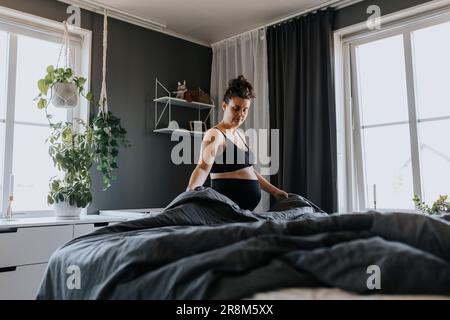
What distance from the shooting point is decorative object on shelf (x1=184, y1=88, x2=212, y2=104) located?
3.58 m

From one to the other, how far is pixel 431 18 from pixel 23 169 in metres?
3.07

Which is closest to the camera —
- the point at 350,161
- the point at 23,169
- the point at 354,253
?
the point at 354,253

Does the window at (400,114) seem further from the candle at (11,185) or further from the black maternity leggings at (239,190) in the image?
the candle at (11,185)

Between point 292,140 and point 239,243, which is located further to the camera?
point 292,140

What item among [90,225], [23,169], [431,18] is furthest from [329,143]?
[23,169]

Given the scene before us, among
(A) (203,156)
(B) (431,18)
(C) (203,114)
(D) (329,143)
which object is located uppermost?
(B) (431,18)

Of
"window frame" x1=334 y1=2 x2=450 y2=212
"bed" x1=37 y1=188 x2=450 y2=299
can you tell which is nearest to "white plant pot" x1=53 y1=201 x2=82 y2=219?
"bed" x1=37 y1=188 x2=450 y2=299

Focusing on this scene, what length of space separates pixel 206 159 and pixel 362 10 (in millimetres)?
1897

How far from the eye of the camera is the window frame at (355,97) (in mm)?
2789

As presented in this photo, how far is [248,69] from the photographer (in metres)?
3.62

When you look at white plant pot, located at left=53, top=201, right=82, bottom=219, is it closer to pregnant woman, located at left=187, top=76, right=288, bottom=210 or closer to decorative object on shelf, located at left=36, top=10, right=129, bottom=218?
decorative object on shelf, located at left=36, top=10, right=129, bottom=218

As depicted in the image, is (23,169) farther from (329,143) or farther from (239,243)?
(239,243)

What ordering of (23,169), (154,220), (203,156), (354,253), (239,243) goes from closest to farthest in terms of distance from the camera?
(354,253) → (239,243) → (154,220) → (203,156) → (23,169)
